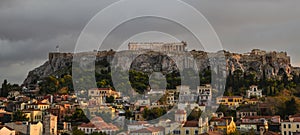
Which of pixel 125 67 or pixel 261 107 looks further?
pixel 125 67

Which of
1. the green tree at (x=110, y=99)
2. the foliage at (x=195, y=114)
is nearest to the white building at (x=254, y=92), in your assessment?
the foliage at (x=195, y=114)

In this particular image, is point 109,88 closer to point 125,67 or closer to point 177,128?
point 125,67

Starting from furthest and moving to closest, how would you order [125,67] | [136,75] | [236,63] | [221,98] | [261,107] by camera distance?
[236,63], [125,67], [136,75], [221,98], [261,107]

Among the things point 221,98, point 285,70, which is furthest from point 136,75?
point 285,70

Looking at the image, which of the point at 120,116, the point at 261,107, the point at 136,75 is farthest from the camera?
the point at 136,75

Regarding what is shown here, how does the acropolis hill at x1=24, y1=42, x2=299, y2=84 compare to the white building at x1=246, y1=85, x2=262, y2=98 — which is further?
the acropolis hill at x1=24, y1=42, x2=299, y2=84

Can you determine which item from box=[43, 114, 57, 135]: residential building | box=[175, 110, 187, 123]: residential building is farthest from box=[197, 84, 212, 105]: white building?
box=[43, 114, 57, 135]: residential building

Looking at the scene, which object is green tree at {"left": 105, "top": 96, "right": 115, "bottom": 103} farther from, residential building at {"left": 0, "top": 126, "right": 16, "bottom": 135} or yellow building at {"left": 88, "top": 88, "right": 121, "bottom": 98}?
residential building at {"left": 0, "top": 126, "right": 16, "bottom": 135}
